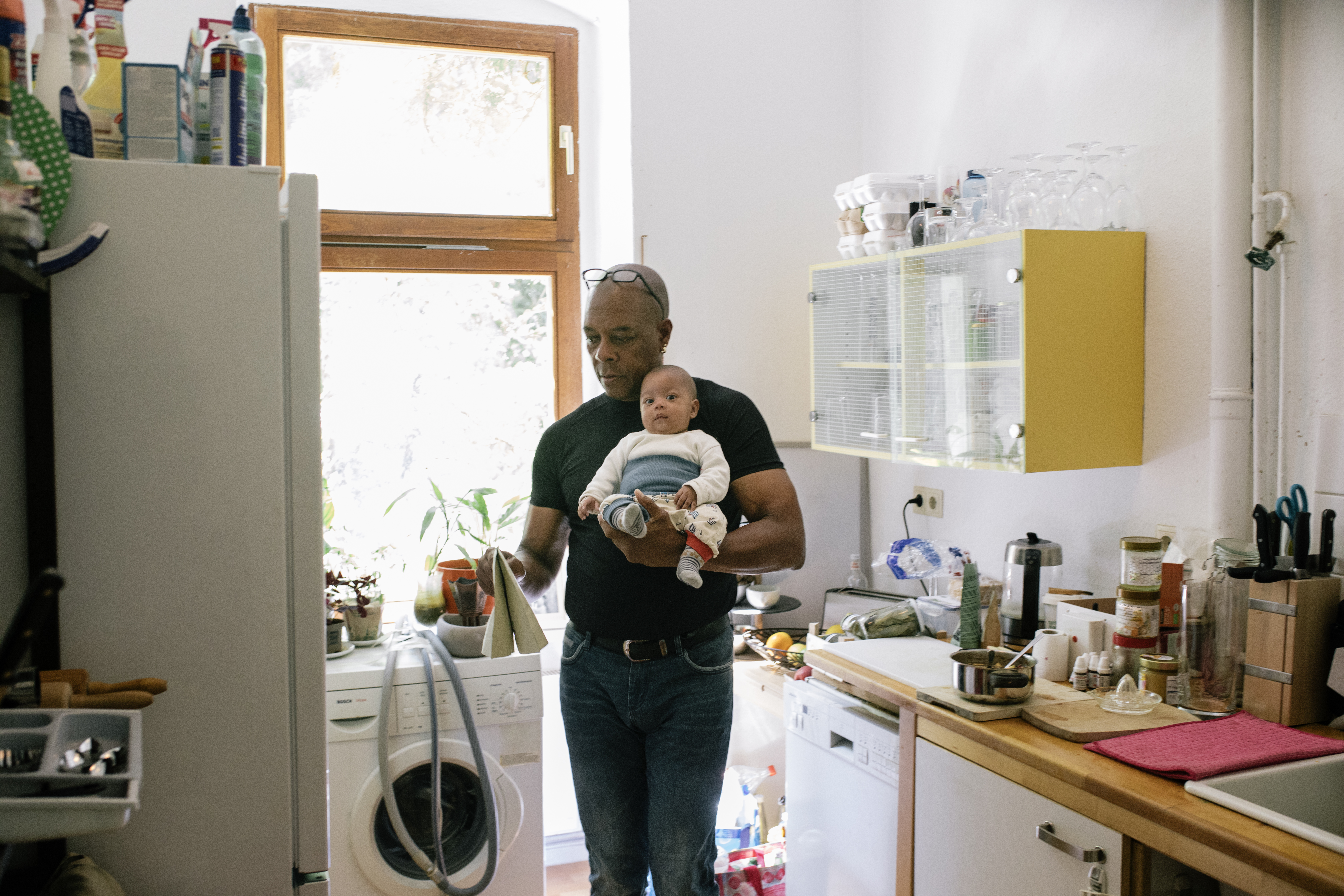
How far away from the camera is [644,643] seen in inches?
74.0

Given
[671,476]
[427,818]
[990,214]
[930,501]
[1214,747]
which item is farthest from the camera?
[930,501]

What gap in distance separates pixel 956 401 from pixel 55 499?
1.98 m

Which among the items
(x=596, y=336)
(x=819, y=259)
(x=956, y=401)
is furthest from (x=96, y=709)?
(x=819, y=259)

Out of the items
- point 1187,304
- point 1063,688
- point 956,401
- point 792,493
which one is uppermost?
point 1187,304

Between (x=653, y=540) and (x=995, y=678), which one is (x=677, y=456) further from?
(x=995, y=678)

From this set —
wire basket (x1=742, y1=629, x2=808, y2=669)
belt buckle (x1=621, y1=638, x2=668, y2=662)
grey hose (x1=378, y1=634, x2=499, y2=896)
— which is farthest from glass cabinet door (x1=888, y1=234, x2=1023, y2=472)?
grey hose (x1=378, y1=634, x2=499, y2=896)

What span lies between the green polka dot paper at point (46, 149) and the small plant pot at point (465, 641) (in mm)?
1650

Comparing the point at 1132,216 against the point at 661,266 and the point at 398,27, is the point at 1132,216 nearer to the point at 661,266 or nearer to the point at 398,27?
the point at 661,266

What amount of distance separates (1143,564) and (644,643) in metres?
1.04

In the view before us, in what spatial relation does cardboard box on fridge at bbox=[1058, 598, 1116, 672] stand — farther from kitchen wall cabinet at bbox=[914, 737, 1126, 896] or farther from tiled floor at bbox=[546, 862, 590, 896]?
tiled floor at bbox=[546, 862, 590, 896]

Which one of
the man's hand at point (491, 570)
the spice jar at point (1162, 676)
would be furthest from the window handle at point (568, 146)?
the spice jar at point (1162, 676)

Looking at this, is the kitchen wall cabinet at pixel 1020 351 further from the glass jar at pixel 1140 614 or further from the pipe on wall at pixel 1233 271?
the glass jar at pixel 1140 614

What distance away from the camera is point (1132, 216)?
227cm

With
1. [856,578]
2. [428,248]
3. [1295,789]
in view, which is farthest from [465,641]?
[1295,789]
